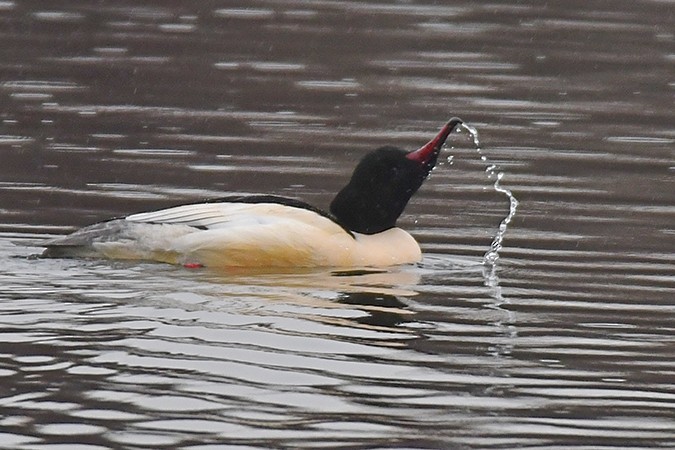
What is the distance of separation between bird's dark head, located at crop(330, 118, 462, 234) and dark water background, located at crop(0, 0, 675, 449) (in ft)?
1.62

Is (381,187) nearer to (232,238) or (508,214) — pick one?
(232,238)

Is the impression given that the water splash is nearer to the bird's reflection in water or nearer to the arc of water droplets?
the arc of water droplets

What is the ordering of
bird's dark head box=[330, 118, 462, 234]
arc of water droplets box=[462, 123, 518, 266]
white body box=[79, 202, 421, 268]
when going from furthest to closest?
1. arc of water droplets box=[462, 123, 518, 266]
2. bird's dark head box=[330, 118, 462, 234]
3. white body box=[79, 202, 421, 268]

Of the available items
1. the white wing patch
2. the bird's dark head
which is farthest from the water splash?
the white wing patch

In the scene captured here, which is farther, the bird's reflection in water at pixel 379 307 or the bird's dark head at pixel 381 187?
the bird's dark head at pixel 381 187

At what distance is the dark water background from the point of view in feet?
28.6

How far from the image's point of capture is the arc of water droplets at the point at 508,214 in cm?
1290

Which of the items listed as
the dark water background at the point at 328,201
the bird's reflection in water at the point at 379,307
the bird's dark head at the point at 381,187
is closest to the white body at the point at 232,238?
the dark water background at the point at 328,201

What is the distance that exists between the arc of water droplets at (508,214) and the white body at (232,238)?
111 cm

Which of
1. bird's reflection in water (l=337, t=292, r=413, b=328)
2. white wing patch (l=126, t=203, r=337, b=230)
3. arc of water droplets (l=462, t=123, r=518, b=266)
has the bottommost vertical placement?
bird's reflection in water (l=337, t=292, r=413, b=328)

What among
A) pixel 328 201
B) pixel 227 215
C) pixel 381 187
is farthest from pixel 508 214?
pixel 227 215

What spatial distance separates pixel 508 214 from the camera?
14.5 metres

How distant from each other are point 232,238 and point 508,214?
310 cm

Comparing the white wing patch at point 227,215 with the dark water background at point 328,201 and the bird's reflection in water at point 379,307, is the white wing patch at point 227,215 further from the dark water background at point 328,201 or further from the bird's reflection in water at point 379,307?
the bird's reflection in water at point 379,307
